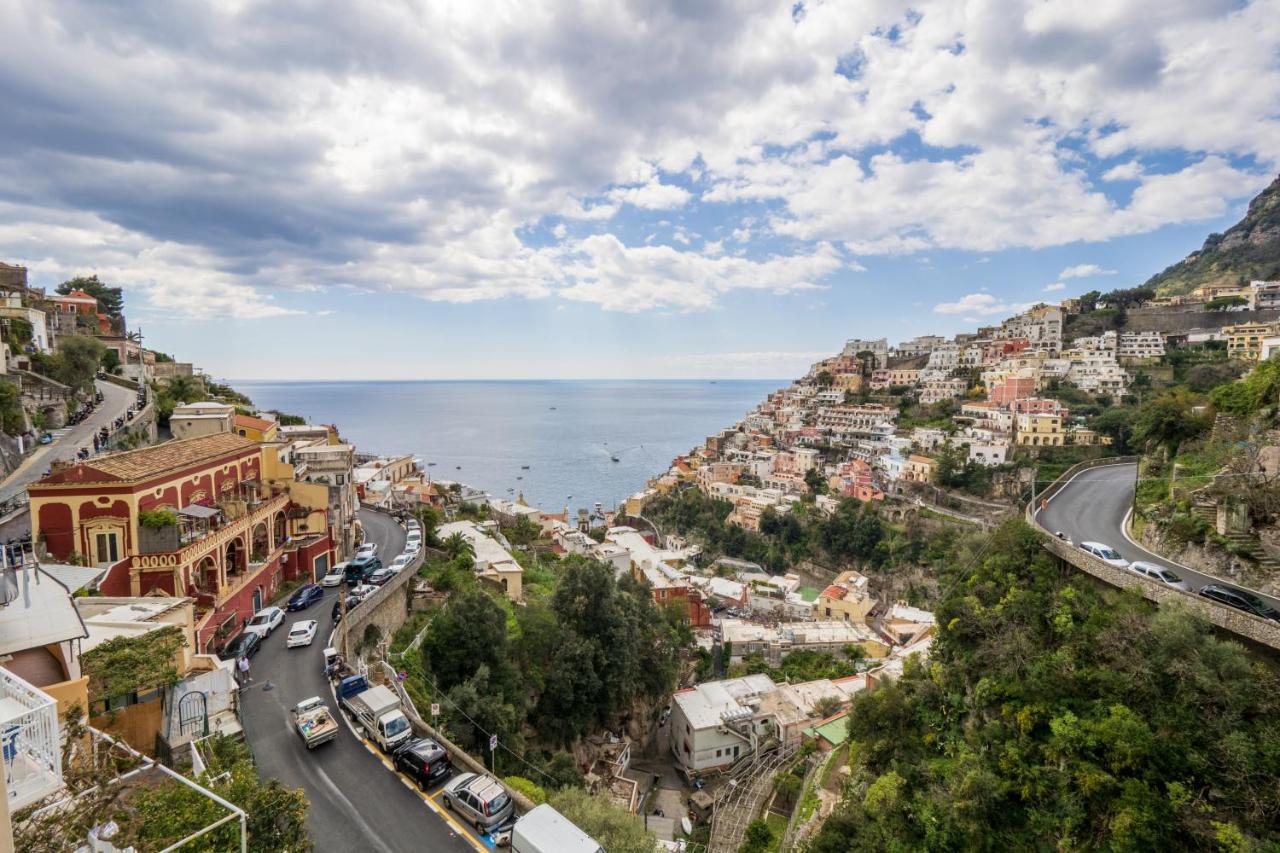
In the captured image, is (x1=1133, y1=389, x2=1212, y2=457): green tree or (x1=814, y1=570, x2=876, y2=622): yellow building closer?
(x1=1133, y1=389, x2=1212, y2=457): green tree

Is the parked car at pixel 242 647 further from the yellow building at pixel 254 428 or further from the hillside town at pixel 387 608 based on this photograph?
the yellow building at pixel 254 428

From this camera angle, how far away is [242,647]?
49.4 ft

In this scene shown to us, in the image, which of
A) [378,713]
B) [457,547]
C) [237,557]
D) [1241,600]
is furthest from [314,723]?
[1241,600]

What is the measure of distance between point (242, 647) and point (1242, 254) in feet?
410

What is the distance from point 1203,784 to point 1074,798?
1.76m

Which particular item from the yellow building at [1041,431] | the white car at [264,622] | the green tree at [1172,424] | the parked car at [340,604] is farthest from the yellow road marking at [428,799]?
the yellow building at [1041,431]

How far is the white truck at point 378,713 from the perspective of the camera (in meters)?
12.1

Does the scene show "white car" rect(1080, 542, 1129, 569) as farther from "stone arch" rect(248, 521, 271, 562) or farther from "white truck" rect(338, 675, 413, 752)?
"stone arch" rect(248, 521, 271, 562)

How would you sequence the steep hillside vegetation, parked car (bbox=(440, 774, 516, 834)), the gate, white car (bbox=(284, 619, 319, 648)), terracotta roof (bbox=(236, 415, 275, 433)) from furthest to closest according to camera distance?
terracotta roof (bbox=(236, 415, 275, 433)) < white car (bbox=(284, 619, 319, 648)) < the gate < parked car (bbox=(440, 774, 516, 834)) < the steep hillside vegetation

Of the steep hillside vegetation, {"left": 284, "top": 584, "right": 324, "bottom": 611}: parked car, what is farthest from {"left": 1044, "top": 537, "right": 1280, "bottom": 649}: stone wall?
{"left": 284, "top": 584, "right": 324, "bottom": 611}: parked car

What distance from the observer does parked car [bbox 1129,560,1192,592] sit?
12.4 meters

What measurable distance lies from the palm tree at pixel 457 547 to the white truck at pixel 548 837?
1809 centimetres

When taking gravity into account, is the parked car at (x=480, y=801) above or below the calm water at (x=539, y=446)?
above

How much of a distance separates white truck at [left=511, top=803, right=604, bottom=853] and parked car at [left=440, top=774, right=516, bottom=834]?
86cm
